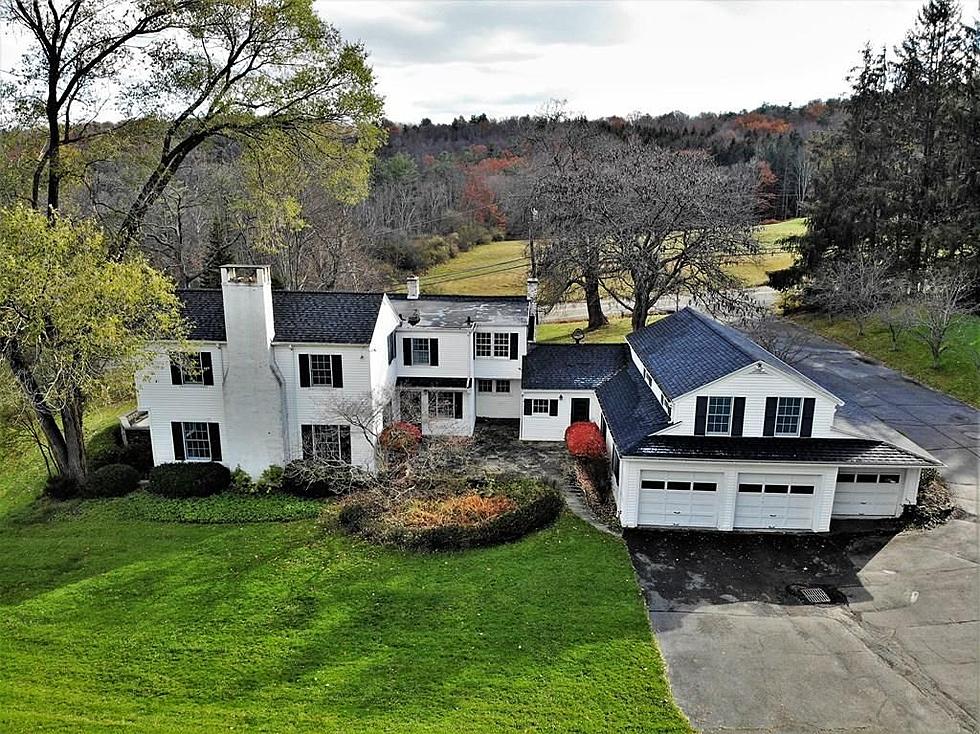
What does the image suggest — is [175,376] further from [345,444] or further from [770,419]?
[770,419]

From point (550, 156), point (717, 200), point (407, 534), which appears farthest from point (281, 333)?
point (550, 156)

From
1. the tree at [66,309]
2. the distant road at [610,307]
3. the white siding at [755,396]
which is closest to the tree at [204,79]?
the tree at [66,309]

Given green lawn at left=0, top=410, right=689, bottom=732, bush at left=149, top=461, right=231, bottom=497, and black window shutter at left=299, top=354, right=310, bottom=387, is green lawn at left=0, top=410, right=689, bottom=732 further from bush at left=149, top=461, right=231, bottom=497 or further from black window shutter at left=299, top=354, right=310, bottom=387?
black window shutter at left=299, top=354, right=310, bottom=387

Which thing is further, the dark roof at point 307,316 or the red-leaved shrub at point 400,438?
the red-leaved shrub at point 400,438

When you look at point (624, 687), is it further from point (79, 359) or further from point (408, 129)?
point (408, 129)

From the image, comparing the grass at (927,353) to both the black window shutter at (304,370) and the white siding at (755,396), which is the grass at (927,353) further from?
the black window shutter at (304,370)

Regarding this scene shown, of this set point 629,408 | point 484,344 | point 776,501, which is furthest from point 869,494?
point 484,344
